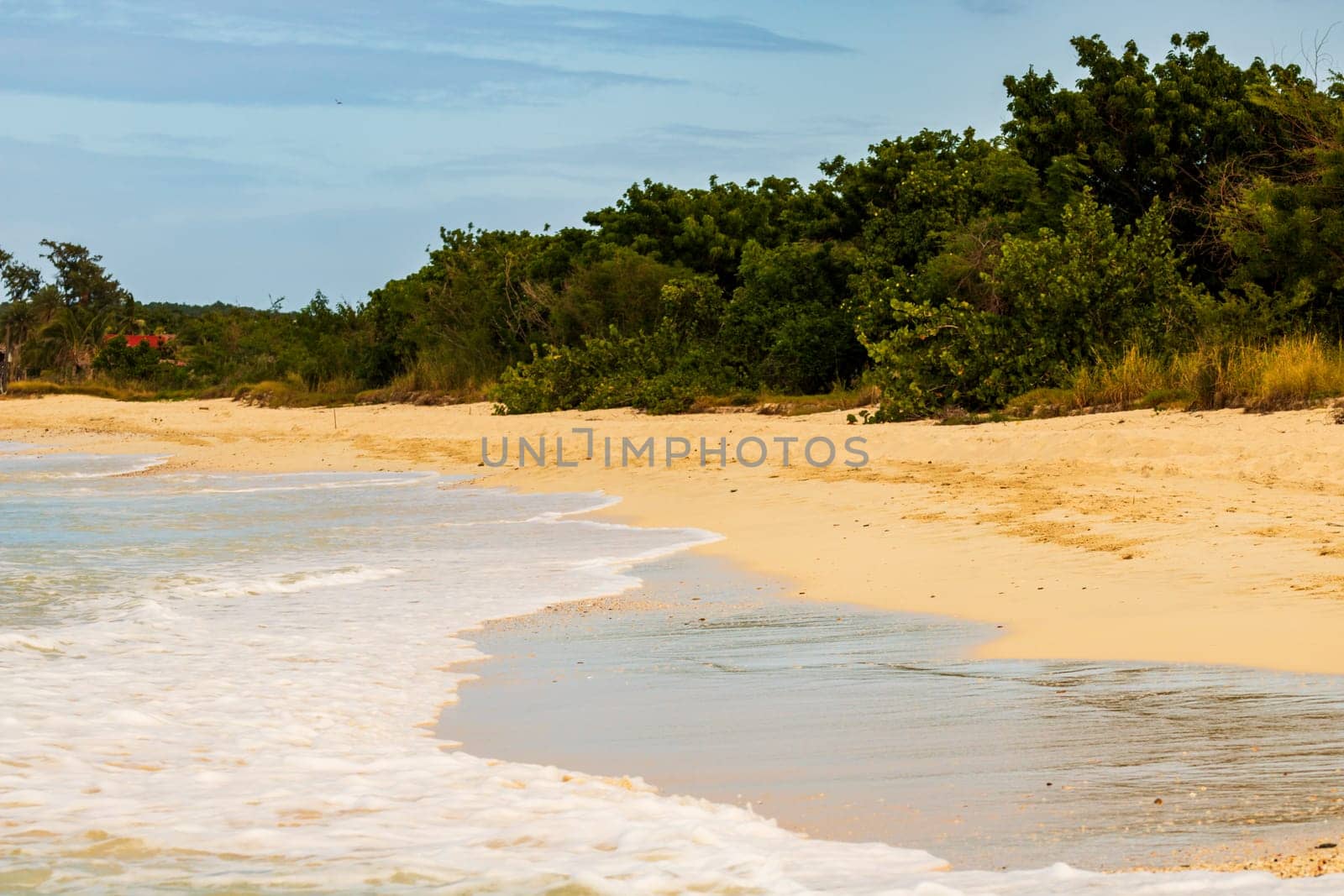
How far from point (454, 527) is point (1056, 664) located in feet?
24.8

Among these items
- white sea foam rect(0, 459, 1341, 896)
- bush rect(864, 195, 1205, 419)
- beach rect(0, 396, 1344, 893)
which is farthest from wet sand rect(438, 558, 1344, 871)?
bush rect(864, 195, 1205, 419)

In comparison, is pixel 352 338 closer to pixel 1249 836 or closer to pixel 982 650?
pixel 982 650

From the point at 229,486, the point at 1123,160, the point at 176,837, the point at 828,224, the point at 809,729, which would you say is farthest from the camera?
the point at 828,224

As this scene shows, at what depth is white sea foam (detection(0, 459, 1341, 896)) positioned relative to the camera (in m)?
2.98

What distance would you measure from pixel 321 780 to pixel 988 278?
604 inches

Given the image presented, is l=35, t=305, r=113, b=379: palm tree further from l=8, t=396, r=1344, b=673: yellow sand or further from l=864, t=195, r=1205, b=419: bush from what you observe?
l=864, t=195, r=1205, b=419: bush

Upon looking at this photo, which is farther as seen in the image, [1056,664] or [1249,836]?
[1056,664]

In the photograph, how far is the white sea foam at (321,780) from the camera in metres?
2.98

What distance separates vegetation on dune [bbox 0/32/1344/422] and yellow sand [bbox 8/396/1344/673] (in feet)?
4.78

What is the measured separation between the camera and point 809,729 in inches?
172

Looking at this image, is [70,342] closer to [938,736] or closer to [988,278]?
[988,278]

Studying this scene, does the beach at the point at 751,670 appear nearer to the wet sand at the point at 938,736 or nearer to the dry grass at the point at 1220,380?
the wet sand at the point at 938,736

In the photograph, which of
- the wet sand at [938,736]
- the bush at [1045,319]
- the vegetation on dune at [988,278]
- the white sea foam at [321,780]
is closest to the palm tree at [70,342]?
the vegetation on dune at [988,278]

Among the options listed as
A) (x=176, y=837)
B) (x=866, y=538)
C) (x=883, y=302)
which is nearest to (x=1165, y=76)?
(x=883, y=302)
